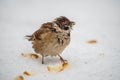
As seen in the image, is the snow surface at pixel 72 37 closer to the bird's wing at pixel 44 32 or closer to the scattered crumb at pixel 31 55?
the scattered crumb at pixel 31 55

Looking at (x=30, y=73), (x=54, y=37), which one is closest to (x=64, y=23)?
(x=54, y=37)

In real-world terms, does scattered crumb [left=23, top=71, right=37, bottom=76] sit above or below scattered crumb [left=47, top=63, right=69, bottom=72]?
below

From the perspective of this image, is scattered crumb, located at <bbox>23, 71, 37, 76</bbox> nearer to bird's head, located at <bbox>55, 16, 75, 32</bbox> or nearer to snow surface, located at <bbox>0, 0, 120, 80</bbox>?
snow surface, located at <bbox>0, 0, 120, 80</bbox>

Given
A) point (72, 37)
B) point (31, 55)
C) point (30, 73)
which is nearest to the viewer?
point (30, 73)

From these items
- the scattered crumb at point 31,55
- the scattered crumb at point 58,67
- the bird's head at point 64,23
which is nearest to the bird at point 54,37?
the bird's head at point 64,23

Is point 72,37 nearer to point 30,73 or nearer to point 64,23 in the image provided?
point 64,23

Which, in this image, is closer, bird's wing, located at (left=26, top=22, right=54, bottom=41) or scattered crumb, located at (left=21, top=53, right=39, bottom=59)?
bird's wing, located at (left=26, top=22, right=54, bottom=41)

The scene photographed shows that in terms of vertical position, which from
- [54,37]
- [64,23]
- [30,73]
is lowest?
[30,73]

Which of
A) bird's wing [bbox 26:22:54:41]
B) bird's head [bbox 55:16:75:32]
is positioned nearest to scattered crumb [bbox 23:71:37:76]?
bird's wing [bbox 26:22:54:41]

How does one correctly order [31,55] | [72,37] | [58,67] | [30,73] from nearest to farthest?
[30,73]
[58,67]
[31,55]
[72,37]
